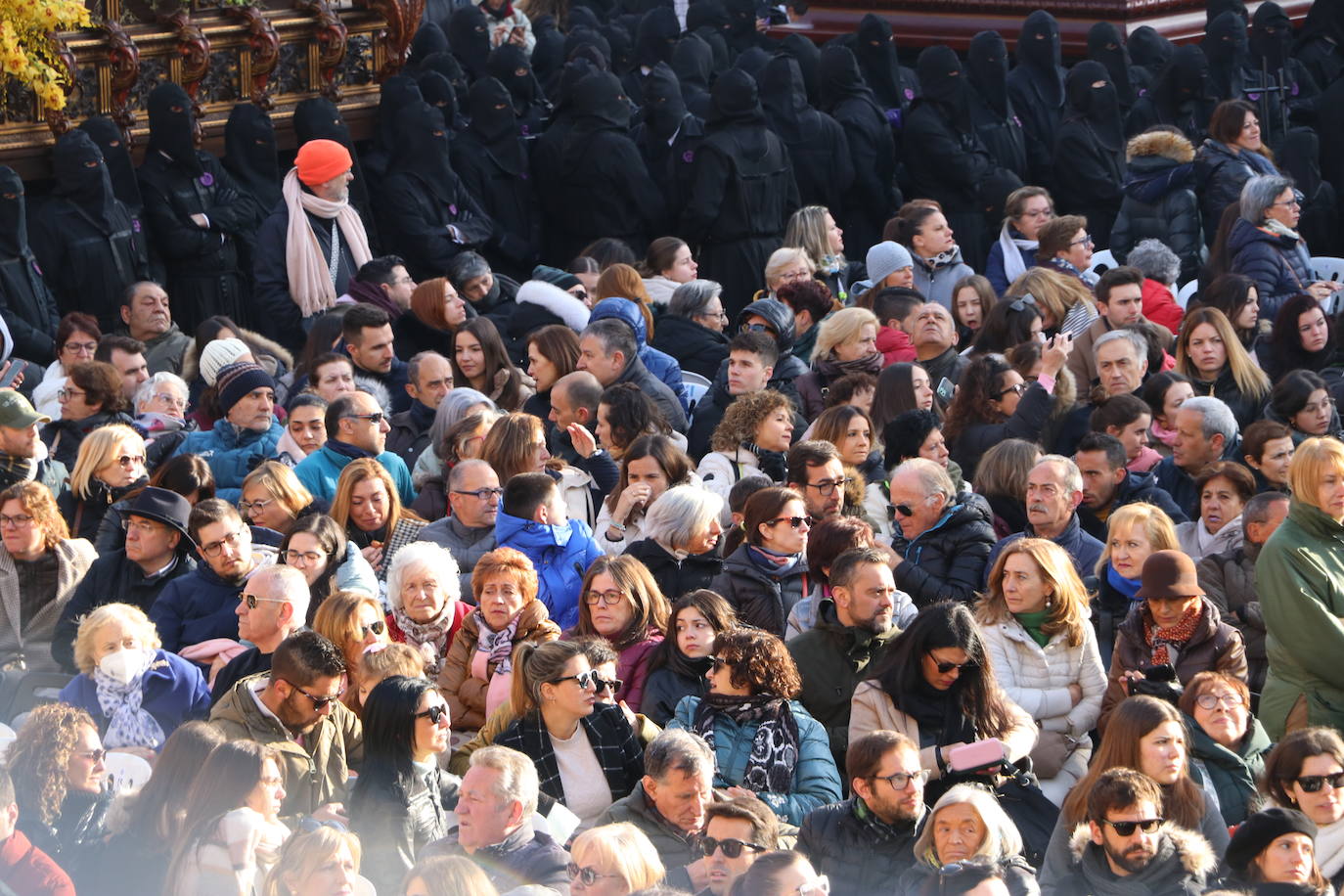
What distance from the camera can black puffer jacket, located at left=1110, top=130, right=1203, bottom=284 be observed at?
556 inches

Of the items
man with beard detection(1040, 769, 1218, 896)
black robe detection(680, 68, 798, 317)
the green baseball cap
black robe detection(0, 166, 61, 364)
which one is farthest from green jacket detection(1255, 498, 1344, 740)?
black robe detection(0, 166, 61, 364)

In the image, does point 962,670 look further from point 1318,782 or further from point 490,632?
point 490,632

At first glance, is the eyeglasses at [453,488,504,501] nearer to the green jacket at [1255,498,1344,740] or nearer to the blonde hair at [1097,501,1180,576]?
the blonde hair at [1097,501,1180,576]

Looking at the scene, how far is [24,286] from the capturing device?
1298 cm

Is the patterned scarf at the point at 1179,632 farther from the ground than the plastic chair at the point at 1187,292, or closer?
farther from the ground

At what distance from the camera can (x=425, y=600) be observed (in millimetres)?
8094

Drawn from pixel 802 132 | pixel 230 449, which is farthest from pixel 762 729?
pixel 802 132

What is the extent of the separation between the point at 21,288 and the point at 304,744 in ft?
21.6

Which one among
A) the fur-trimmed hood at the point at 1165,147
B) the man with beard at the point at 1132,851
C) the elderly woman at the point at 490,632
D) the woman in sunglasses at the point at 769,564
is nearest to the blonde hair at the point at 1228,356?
the woman in sunglasses at the point at 769,564

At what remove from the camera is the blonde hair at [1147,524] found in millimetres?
8375

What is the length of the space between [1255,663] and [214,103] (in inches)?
348

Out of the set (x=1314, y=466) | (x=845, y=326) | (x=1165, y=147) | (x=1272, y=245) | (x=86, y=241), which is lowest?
(x=86, y=241)

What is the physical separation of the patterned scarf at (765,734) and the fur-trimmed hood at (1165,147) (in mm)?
7844

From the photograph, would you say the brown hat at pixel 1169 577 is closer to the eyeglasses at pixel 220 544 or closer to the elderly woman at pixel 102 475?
the eyeglasses at pixel 220 544
